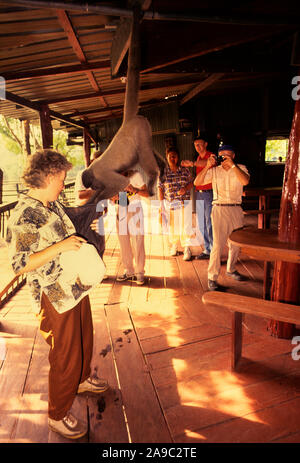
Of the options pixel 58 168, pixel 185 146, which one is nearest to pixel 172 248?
pixel 58 168

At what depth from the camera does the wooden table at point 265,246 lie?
221 centimetres

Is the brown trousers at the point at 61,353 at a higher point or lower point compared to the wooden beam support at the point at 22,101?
lower

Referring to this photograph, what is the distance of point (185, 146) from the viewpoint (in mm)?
9547

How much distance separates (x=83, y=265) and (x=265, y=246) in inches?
57.0

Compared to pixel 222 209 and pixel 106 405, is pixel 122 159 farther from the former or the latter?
pixel 222 209

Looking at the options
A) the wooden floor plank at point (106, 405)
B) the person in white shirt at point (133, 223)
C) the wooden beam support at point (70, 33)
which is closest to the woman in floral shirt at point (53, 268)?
the wooden floor plank at point (106, 405)

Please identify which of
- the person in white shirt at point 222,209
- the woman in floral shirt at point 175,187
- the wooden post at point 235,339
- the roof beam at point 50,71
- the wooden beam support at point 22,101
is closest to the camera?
the wooden post at point 235,339

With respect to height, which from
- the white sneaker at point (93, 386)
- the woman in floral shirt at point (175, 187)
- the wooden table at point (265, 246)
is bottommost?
the white sneaker at point (93, 386)

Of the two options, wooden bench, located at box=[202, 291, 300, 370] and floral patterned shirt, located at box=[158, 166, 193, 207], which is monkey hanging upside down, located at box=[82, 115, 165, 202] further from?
floral patterned shirt, located at box=[158, 166, 193, 207]

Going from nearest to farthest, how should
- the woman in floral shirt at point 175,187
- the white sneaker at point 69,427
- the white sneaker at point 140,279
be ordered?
the white sneaker at point 69,427
the white sneaker at point 140,279
the woman in floral shirt at point 175,187

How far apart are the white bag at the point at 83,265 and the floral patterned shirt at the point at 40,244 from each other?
0.04 m

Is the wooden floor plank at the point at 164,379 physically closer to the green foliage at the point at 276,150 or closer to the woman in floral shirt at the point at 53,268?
the woman in floral shirt at the point at 53,268

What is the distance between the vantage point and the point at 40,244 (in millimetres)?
1707

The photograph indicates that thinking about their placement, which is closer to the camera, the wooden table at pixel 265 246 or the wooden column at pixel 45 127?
the wooden table at pixel 265 246
